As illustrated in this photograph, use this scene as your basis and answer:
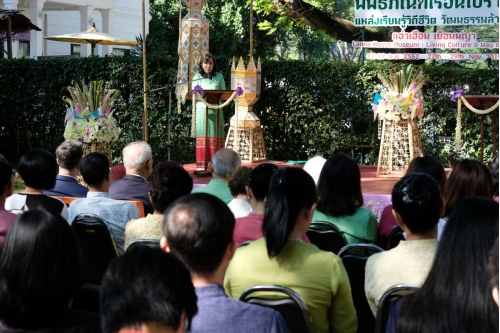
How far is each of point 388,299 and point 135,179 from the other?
10.6 ft

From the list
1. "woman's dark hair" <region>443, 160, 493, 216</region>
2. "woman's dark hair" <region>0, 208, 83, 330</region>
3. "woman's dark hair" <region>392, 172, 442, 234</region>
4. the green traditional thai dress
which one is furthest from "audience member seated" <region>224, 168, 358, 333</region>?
the green traditional thai dress

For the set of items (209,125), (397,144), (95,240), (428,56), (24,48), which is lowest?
(95,240)

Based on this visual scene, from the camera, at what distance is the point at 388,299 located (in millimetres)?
2951

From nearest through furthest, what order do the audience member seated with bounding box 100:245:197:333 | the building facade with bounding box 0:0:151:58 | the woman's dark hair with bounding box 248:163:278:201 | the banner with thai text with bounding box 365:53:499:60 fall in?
1. the audience member seated with bounding box 100:245:197:333
2. the woman's dark hair with bounding box 248:163:278:201
3. the banner with thai text with bounding box 365:53:499:60
4. the building facade with bounding box 0:0:151:58

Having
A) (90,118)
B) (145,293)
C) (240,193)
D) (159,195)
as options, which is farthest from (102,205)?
(90,118)

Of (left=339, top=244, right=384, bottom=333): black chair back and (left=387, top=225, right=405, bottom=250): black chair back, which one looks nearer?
(left=339, top=244, right=384, bottom=333): black chair back

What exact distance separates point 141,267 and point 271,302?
110 centimetres

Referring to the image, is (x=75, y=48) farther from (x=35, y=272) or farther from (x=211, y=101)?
(x=35, y=272)

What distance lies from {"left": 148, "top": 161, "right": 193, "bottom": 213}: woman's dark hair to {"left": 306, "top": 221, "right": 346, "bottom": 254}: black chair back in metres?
0.73

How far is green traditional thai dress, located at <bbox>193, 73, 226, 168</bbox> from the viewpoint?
10.2 meters

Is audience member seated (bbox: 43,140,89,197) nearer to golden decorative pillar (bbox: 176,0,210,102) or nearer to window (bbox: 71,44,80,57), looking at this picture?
golden decorative pillar (bbox: 176,0,210,102)

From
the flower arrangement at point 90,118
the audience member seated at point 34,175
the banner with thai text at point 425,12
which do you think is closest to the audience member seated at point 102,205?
the audience member seated at point 34,175

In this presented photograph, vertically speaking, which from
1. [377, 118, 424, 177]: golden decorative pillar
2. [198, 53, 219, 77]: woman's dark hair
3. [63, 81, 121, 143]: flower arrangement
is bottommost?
[377, 118, 424, 177]: golden decorative pillar

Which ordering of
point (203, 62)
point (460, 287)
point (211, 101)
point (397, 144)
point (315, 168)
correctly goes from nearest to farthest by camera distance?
point (460, 287)
point (315, 168)
point (397, 144)
point (203, 62)
point (211, 101)
